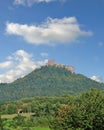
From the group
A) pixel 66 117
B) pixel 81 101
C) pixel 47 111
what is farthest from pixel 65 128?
pixel 47 111

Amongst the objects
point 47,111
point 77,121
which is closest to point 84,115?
point 77,121

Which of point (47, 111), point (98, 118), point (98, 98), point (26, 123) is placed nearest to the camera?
point (98, 118)

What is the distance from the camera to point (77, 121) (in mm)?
57031


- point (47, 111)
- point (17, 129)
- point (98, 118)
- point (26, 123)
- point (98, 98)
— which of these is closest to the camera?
point (98, 118)

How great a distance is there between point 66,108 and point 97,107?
5.61m

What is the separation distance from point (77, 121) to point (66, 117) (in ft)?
6.32

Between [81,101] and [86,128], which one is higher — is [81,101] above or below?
above

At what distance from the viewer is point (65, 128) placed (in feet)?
188

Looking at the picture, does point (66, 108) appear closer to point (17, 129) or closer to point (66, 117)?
point (66, 117)

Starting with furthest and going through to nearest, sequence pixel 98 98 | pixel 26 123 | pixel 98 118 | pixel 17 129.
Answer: pixel 26 123 < pixel 17 129 < pixel 98 98 < pixel 98 118

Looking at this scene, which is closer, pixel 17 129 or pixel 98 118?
pixel 98 118

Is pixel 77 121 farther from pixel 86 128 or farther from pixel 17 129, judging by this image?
pixel 17 129

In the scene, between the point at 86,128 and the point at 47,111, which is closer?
the point at 86,128

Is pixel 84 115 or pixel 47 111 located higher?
pixel 47 111
